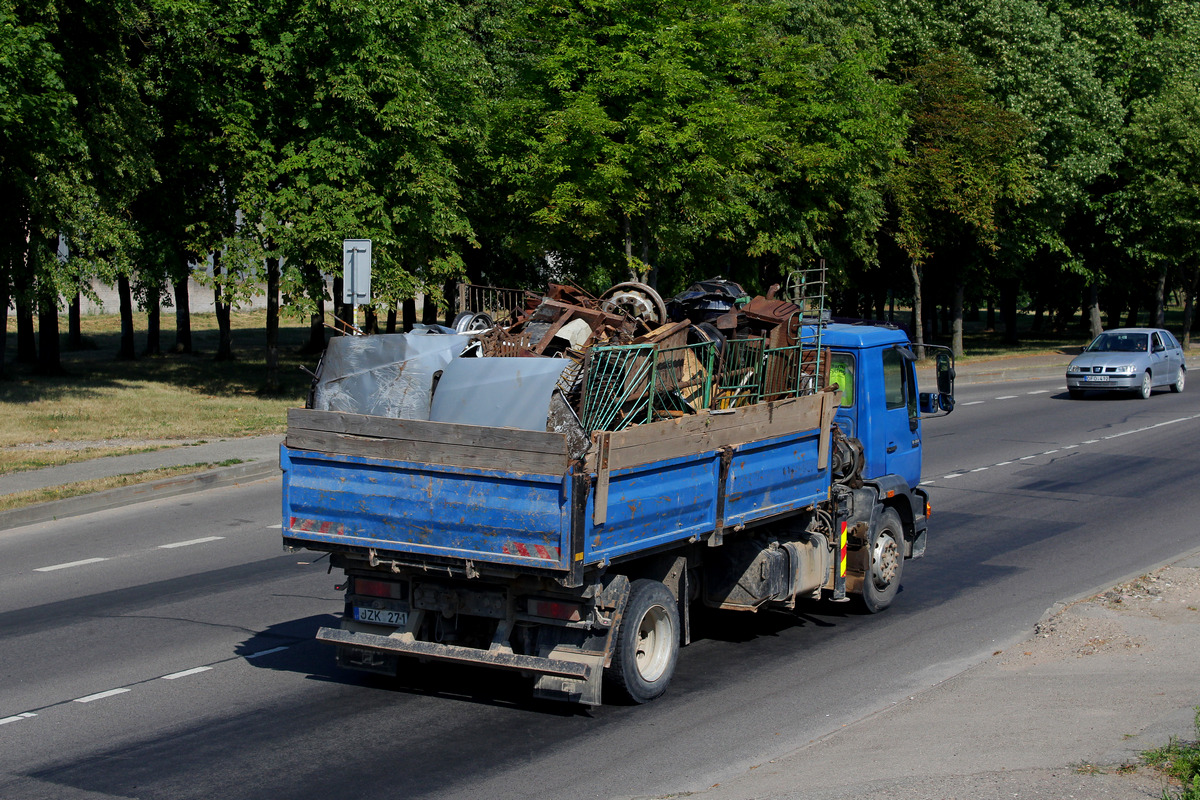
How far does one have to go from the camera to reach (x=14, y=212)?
971 inches

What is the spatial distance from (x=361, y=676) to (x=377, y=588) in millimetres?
1046

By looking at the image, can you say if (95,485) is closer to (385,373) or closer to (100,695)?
(100,695)

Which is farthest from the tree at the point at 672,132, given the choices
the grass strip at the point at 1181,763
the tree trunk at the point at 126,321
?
the grass strip at the point at 1181,763

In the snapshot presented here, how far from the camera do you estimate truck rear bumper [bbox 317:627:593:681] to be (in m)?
7.08

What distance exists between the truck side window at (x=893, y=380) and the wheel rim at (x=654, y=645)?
3781mm

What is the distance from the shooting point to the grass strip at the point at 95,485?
49.9 ft

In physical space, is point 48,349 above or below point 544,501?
above

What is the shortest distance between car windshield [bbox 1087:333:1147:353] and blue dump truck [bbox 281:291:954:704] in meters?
23.9

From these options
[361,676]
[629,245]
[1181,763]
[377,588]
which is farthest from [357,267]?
[1181,763]

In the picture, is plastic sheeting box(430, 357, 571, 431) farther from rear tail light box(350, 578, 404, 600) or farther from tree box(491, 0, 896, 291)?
tree box(491, 0, 896, 291)

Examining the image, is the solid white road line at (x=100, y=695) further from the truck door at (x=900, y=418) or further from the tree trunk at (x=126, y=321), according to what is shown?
the tree trunk at (x=126, y=321)

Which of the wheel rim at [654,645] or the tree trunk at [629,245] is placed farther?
the tree trunk at [629,245]

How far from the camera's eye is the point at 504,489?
22.8 ft

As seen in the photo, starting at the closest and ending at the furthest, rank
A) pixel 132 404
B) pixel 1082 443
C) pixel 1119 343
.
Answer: pixel 1082 443, pixel 132 404, pixel 1119 343
